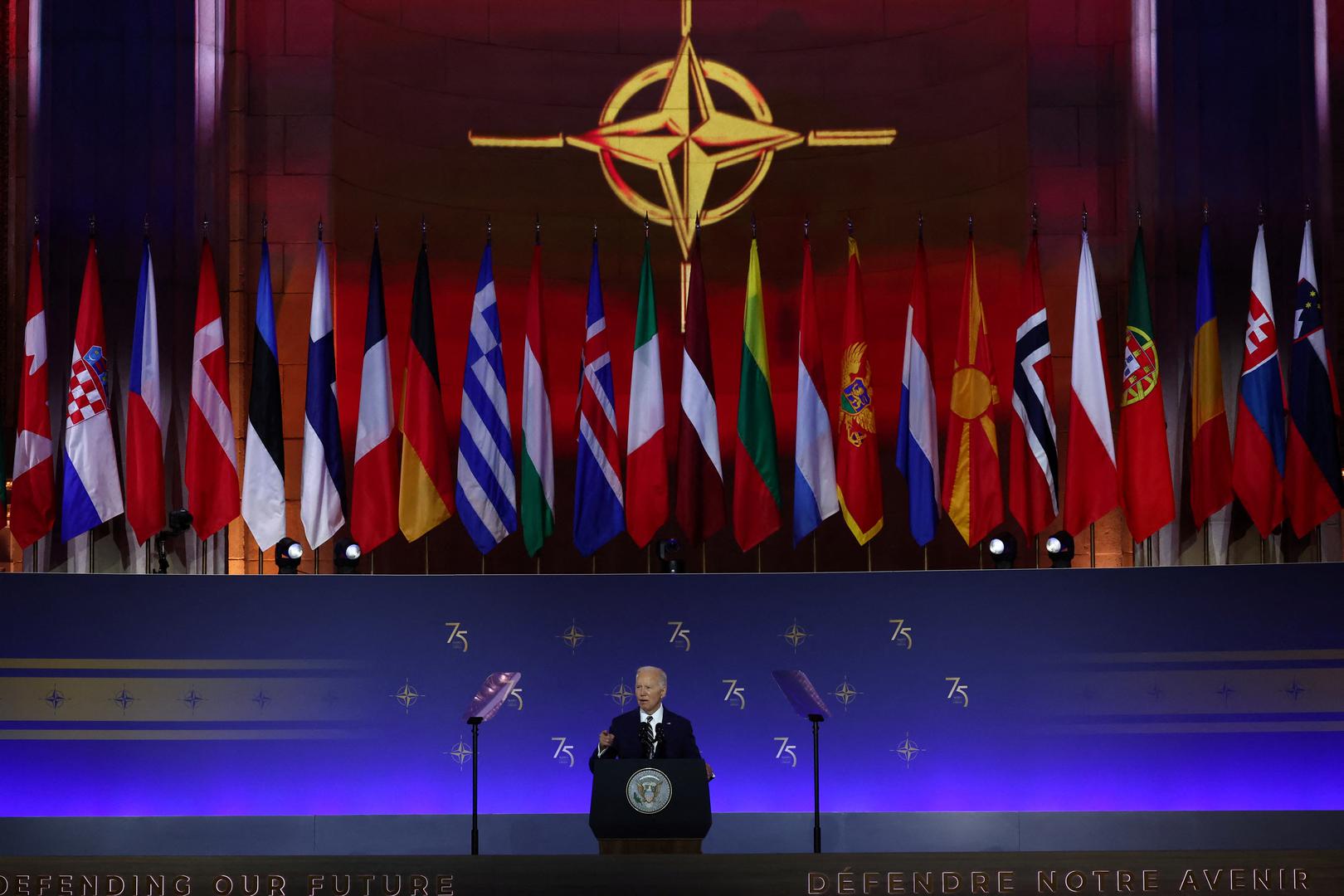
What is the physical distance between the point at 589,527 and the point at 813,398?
6.21 ft

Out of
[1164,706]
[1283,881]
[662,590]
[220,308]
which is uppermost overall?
[220,308]

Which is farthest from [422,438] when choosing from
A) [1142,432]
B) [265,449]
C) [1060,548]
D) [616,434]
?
[1142,432]

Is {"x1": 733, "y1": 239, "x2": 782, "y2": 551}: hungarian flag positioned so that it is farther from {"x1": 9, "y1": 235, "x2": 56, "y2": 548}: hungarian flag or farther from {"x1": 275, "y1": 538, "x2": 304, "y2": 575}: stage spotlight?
{"x1": 9, "y1": 235, "x2": 56, "y2": 548}: hungarian flag

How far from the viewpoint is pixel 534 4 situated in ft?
51.3

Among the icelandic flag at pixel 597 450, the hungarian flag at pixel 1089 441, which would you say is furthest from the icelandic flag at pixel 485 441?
the hungarian flag at pixel 1089 441

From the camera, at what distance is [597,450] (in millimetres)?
12867

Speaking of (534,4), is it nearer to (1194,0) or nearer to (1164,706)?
(1194,0)

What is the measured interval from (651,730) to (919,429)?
428 centimetres

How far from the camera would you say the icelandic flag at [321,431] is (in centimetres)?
1273

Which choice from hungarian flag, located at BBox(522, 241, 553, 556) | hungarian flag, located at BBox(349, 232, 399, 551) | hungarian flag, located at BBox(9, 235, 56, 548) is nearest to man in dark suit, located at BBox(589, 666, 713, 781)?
hungarian flag, located at BBox(522, 241, 553, 556)

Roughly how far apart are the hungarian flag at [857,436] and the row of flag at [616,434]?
0.01 metres

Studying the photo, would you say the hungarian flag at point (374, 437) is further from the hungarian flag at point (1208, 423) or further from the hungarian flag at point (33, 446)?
the hungarian flag at point (1208, 423)

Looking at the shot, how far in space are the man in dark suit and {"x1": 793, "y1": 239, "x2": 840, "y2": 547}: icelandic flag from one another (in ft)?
12.1

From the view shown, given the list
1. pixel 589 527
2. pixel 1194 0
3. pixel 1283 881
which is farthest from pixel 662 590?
pixel 1194 0
